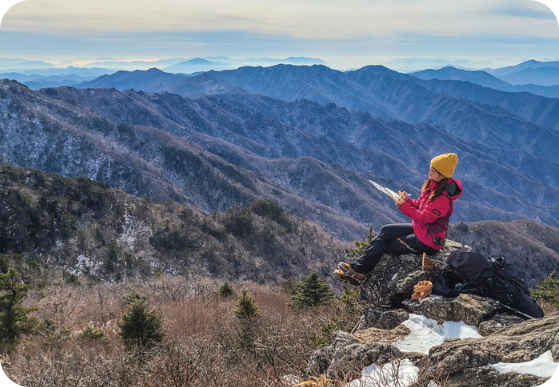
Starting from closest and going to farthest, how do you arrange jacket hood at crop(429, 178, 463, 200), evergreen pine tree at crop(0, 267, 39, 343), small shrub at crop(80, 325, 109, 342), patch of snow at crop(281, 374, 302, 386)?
patch of snow at crop(281, 374, 302, 386)
jacket hood at crop(429, 178, 463, 200)
evergreen pine tree at crop(0, 267, 39, 343)
small shrub at crop(80, 325, 109, 342)

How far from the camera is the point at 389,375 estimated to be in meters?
4.26

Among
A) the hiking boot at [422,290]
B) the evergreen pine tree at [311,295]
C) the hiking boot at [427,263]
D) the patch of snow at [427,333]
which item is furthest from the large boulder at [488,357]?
the evergreen pine tree at [311,295]

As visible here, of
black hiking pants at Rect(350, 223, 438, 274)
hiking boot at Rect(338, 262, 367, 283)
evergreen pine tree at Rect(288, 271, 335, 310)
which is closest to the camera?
black hiking pants at Rect(350, 223, 438, 274)

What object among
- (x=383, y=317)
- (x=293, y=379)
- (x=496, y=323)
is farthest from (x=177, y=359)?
(x=496, y=323)

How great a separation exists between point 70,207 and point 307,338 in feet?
123

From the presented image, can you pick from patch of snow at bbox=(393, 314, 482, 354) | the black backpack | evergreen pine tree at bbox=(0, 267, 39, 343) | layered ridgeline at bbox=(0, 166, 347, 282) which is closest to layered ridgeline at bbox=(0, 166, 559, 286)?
layered ridgeline at bbox=(0, 166, 347, 282)

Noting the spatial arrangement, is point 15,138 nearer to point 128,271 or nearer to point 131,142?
point 131,142

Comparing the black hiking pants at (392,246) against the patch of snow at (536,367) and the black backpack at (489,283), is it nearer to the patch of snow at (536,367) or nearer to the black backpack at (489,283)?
the black backpack at (489,283)

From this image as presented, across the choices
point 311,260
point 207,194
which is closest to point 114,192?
point 311,260

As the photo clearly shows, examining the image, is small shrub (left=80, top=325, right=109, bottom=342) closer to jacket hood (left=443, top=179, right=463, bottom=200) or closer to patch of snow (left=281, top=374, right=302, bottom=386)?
patch of snow (left=281, top=374, right=302, bottom=386)

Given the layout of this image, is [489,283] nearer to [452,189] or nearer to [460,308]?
[460,308]

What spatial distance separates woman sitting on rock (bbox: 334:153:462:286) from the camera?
623 centimetres

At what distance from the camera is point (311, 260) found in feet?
186

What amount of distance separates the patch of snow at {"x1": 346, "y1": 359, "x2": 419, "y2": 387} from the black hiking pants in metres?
2.56
